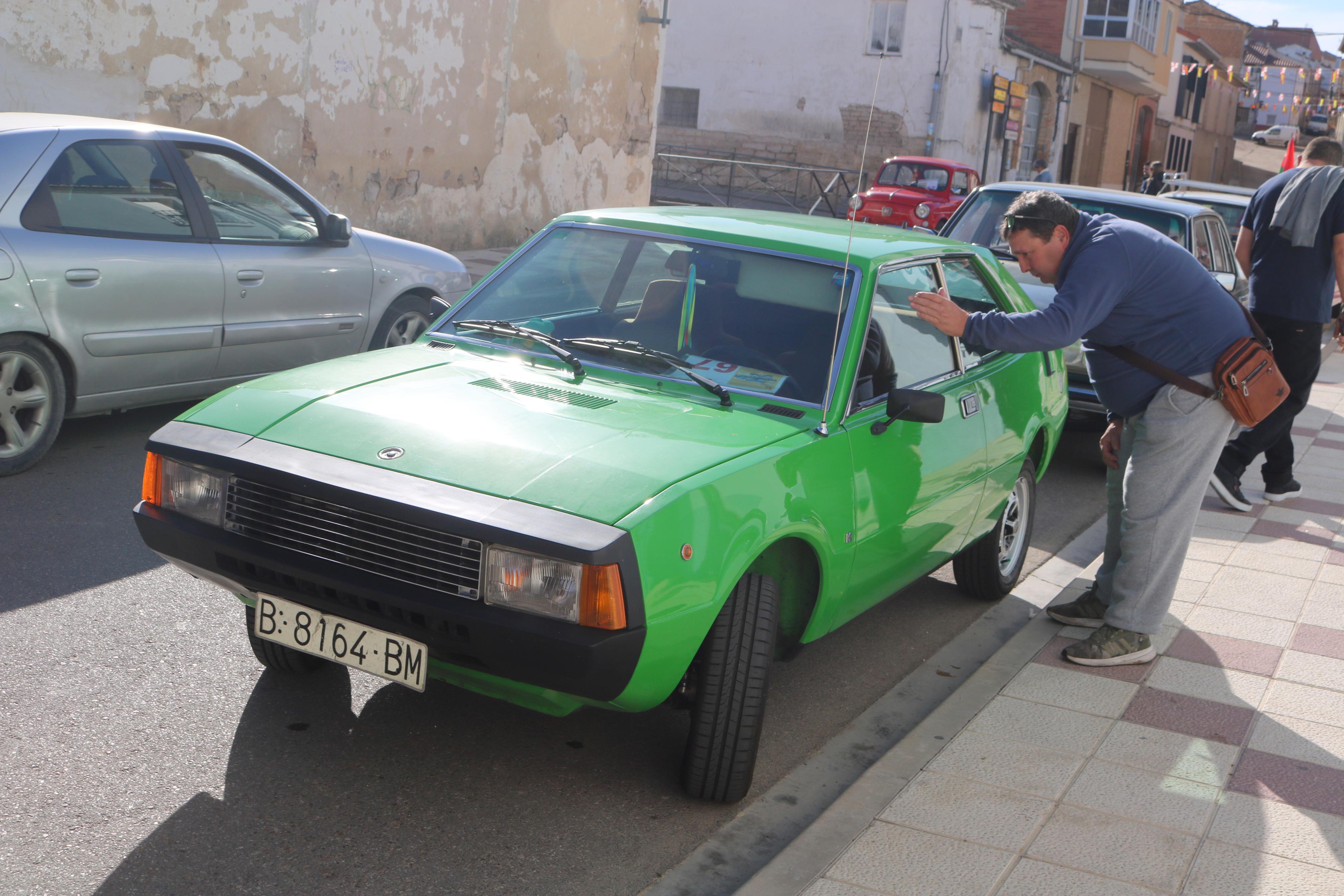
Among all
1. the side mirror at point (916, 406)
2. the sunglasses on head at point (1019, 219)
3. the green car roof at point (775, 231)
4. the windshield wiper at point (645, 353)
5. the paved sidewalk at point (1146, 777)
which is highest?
the sunglasses on head at point (1019, 219)

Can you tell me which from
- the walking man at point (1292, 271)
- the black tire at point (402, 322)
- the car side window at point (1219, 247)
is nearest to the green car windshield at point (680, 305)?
the black tire at point (402, 322)

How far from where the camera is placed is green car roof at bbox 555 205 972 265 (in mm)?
4141

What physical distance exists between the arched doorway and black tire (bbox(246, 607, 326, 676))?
115 ft

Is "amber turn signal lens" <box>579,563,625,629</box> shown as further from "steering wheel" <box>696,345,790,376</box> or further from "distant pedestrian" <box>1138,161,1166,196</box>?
"distant pedestrian" <box>1138,161,1166,196</box>

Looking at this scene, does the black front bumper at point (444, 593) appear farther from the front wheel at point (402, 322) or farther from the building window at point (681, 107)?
the building window at point (681, 107)

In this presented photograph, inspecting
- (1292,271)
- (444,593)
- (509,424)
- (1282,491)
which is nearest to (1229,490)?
(1282,491)

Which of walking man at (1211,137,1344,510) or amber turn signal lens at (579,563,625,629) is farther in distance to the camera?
walking man at (1211,137,1344,510)

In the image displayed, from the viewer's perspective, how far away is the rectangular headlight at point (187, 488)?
10.6 feet

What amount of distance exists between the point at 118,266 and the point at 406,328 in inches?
81.9

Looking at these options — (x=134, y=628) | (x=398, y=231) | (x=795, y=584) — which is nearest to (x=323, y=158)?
(x=398, y=231)

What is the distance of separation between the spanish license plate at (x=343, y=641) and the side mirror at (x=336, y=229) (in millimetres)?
4139

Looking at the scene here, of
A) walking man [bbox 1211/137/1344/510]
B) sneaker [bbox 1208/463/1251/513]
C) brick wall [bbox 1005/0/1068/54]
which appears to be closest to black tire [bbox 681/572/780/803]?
walking man [bbox 1211/137/1344/510]

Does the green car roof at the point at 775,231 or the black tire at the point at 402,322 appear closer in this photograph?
the green car roof at the point at 775,231

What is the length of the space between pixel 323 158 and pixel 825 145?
2076 centimetres
